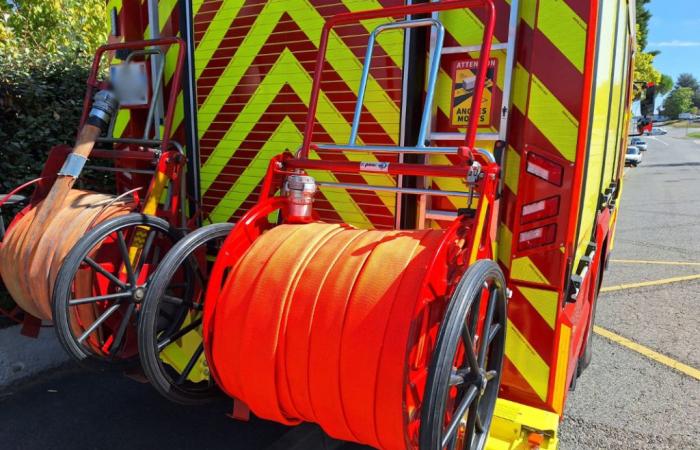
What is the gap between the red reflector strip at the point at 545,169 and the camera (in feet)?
6.18

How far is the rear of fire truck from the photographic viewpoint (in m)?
1.88

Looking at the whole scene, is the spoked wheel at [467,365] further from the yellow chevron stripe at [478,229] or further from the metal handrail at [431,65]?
the metal handrail at [431,65]

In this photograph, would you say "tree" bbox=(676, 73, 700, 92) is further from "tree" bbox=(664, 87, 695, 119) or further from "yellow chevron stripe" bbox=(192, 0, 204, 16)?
"yellow chevron stripe" bbox=(192, 0, 204, 16)

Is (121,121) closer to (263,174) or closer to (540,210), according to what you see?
(263,174)

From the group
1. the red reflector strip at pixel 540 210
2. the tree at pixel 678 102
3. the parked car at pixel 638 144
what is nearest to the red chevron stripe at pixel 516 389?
the red reflector strip at pixel 540 210

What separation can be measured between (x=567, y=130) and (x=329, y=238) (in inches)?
37.5

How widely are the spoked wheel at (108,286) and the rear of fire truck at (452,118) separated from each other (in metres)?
0.49

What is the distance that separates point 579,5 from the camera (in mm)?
1781

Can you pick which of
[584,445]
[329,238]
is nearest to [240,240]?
[329,238]

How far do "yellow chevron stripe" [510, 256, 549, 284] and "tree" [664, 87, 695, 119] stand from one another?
414 ft

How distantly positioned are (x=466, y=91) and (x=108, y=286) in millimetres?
1839

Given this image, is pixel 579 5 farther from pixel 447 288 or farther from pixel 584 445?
pixel 584 445

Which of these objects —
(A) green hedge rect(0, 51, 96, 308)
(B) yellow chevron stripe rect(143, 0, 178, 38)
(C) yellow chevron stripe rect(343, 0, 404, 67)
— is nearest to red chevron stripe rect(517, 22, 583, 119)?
(C) yellow chevron stripe rect(343, 0, 404, 67)

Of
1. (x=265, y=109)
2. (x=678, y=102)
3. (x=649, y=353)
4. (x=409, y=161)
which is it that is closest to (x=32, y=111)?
(x=265, y=109)
